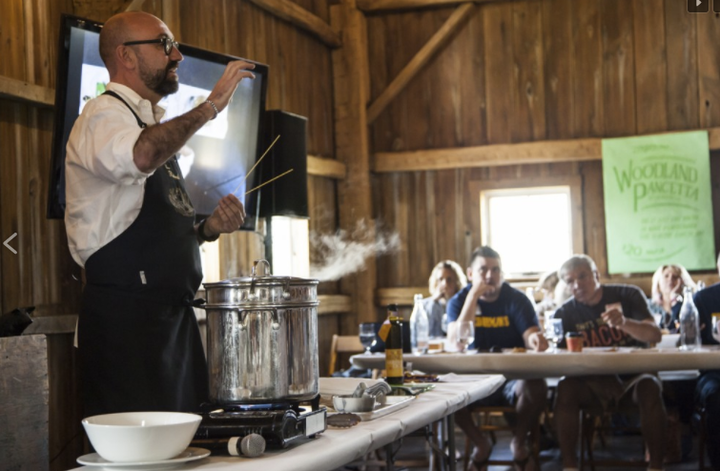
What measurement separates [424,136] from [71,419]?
15.8 feet

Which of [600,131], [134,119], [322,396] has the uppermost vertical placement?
[600,131]

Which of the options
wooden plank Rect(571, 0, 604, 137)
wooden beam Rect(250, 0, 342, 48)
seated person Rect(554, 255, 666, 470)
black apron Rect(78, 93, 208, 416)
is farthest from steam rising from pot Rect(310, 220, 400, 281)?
black apron Rect(78, 93, 208, 416)

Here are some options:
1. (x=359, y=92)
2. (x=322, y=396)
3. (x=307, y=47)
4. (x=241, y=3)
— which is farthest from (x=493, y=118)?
(x=322, y=396)

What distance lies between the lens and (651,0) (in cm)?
805

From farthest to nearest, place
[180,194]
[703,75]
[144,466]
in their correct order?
[703,75] < [180,194] < [144,466]

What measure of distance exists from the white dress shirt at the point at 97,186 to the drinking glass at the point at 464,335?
293 centimetres

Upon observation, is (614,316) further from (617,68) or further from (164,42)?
(617,68)

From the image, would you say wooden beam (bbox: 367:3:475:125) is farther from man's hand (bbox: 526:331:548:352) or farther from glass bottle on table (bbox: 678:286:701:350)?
glass bottle on table (bbox: 678:286:701:350)

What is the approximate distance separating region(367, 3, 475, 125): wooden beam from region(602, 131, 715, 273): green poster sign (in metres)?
1.63

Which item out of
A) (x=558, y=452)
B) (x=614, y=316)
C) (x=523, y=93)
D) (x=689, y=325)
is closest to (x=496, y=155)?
(x=523, y=93)

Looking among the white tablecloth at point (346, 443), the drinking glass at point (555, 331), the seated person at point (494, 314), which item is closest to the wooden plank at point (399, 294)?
the seated person at point (494, 314)

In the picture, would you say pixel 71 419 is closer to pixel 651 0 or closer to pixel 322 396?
pixel 322 396

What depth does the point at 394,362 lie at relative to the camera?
9.62ft

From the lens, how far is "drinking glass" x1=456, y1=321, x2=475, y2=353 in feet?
16.3
